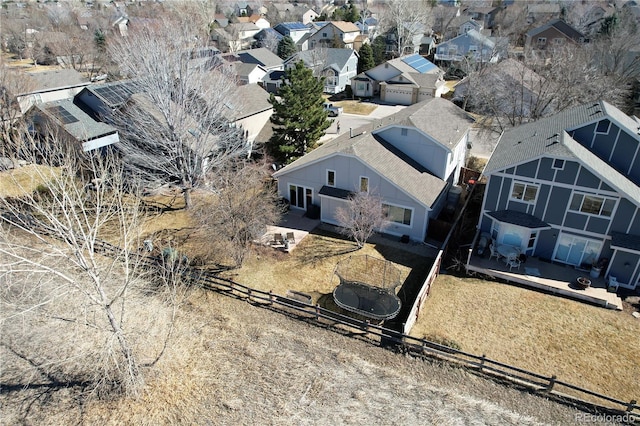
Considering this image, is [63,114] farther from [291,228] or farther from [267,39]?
[267,39]

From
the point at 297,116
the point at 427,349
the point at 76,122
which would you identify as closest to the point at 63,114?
the point at 76,122

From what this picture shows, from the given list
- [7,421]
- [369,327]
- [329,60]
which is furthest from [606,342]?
[329,60]

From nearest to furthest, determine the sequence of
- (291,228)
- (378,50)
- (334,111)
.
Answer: (291,228) → (334,111) → (378,50)

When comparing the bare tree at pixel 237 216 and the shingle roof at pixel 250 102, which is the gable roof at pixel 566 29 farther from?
the bare tree at pixel 237 216

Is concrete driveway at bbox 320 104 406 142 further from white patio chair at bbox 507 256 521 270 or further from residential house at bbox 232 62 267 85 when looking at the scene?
white patio chair at bbox 507 256 521 270

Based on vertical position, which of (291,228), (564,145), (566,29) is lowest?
(291,228)
